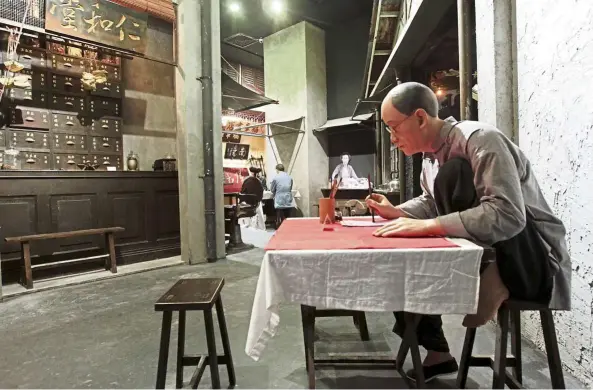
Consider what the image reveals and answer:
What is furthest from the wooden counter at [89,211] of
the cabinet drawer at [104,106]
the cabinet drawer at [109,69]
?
the cabinet drawer at [109,69]

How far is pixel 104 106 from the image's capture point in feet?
17.6

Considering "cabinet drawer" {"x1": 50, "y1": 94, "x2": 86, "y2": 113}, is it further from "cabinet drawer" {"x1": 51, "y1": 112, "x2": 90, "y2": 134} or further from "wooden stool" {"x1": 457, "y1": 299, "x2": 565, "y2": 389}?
"wooden stool" {"x1": 457, "y1": 299, "x2": 565, "y2": 389}

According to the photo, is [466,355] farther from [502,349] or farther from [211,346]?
[211,346]

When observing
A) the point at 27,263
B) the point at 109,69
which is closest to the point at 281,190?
the point at 109,69

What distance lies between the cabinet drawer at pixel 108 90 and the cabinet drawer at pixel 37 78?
591 millimetres

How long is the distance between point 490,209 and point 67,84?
5.81 m

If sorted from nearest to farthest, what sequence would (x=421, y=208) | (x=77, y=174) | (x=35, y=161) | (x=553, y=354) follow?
(x=553, y=354), (x=421, y=208), (x=77, y=174), (x=35, y=161)

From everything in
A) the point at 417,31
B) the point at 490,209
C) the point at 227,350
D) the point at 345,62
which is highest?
the point at 345,62

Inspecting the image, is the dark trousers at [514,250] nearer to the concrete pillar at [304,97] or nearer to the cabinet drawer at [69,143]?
the cabinet drawer at [69,143]

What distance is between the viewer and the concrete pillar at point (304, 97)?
944cm

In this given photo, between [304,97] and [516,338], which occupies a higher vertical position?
[304,97]

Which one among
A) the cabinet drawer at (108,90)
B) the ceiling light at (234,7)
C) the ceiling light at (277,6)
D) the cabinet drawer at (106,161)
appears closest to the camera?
the cabinet drawer at (108,90)

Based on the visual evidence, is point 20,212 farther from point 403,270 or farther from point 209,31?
point 403,270

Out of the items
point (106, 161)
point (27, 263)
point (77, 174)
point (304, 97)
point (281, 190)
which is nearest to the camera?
point (27, 263)
